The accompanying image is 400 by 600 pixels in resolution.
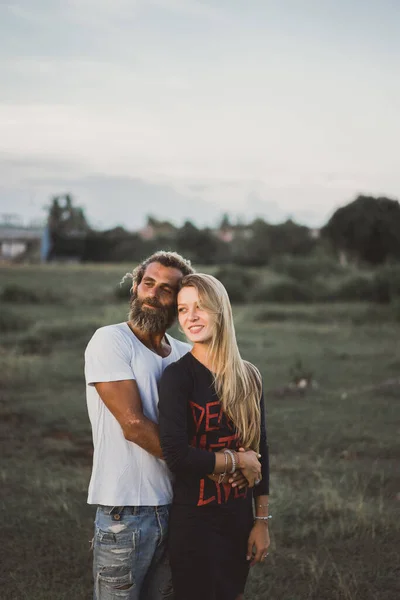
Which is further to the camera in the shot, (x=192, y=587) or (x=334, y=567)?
(x=334, y=567)

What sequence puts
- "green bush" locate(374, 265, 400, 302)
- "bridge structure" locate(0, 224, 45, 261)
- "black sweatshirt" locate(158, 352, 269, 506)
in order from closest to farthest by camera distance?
1. "black sweatshirt" locate(158, 352, 269, 506)
2. "green bush" locate(374, 265, 400, 302)
3. "bridge structure" locate(0, 224, 45, 261)

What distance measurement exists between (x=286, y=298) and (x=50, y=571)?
25056mm

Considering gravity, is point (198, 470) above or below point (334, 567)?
above

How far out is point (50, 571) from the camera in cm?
447

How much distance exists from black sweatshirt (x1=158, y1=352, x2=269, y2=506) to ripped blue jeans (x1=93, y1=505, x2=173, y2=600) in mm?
123

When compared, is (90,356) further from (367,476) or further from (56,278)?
(56,278)

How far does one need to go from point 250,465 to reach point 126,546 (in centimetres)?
51

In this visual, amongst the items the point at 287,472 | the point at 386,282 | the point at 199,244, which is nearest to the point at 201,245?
the point at 199,244

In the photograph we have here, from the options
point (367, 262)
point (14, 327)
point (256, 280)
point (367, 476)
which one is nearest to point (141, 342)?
point (367, 476)

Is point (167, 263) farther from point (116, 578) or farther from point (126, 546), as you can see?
point (116, 578)

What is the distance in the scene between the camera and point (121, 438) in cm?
270

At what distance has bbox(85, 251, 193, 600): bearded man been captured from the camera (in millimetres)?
2611

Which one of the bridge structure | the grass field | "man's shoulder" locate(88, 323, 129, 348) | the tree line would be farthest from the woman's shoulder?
the bridge structure

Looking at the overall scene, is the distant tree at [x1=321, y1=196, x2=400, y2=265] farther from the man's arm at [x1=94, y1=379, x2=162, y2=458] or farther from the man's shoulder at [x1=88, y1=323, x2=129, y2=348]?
the man's arm at [x1=94, y1=379, x2=162, y2=458]
